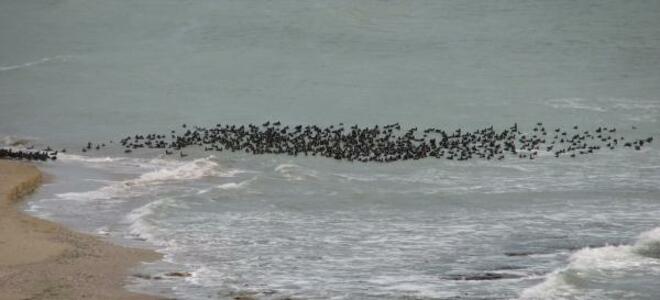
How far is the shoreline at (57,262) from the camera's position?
22125 mm

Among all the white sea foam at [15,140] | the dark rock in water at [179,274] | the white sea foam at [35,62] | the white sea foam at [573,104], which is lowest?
the dark rock in water at [179,274]

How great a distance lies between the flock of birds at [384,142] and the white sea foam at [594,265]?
54.5 feet

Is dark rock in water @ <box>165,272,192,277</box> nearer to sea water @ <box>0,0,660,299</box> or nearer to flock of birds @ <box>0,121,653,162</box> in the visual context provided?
sea water @ <box>0,0,660,299</box>

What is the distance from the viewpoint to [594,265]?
24.8 metres

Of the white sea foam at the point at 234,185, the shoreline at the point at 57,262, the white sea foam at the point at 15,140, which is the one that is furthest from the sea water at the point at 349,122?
the shoreline at the point at 57,262

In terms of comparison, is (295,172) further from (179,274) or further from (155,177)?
(179,274)

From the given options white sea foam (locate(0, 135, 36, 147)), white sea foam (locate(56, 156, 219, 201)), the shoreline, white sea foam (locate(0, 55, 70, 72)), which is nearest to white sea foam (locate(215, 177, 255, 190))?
white sea foam (locate(56, 156, 219, 201))

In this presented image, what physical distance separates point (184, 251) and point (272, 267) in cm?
286

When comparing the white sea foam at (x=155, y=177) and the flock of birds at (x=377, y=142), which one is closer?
the white sea foam at (x=155, y=177)

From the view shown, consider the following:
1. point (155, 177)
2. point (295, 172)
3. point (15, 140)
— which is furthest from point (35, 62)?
point (295, 172)

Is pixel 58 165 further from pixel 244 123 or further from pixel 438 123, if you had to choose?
pixel 438 123

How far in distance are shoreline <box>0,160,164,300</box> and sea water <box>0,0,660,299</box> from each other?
74 centimetres

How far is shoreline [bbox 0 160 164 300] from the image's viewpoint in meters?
22.1

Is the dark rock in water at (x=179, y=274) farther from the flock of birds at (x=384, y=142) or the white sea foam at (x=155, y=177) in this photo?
the flock of birds at (x=384, y=142)
